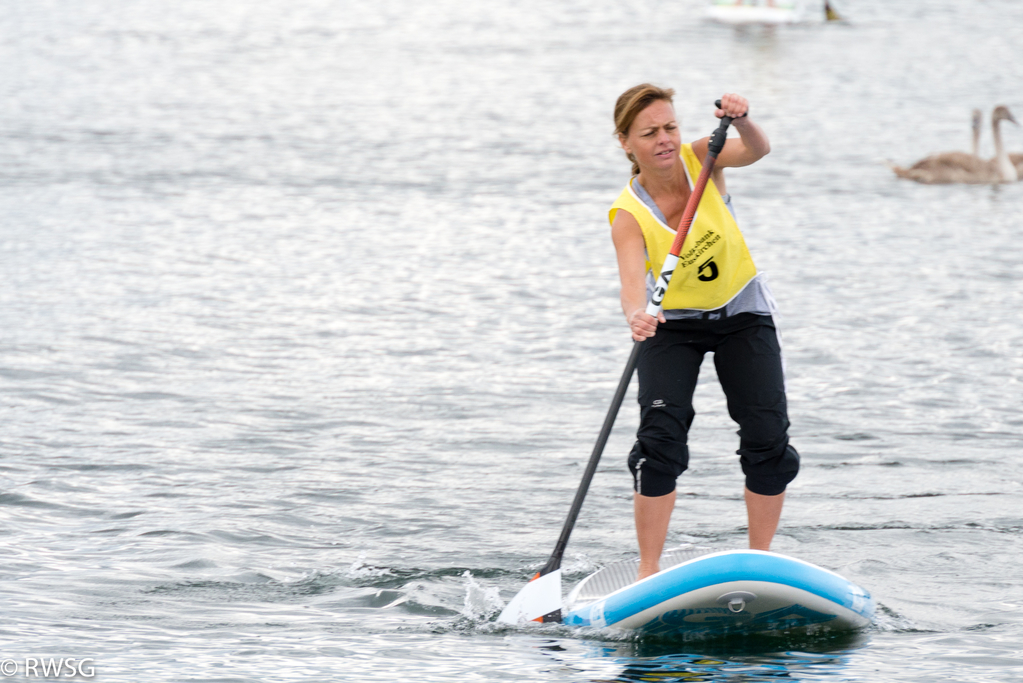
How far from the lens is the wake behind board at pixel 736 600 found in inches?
181

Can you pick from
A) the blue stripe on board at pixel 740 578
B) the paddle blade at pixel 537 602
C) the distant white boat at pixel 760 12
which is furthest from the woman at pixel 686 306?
the distant white boat at pixel 760 12

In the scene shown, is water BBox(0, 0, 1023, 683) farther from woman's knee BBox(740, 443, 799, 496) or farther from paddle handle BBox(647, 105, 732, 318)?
paddle handle BBox(647, 105, 732, 318)

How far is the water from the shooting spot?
16.2 ft

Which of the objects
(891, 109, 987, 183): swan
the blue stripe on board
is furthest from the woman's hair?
(891, 109, 987, 183): swan

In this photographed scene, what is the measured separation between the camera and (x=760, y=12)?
113ft

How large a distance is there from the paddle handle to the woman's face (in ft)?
0.39

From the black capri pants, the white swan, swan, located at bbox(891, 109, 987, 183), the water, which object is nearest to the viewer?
the black capri pants

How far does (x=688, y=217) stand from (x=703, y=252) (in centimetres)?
16

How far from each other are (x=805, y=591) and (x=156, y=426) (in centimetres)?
410

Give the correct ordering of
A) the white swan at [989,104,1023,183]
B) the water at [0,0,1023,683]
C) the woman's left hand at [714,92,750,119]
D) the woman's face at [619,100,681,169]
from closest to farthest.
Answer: the woman's left hand at [714,92,750,119], the woman's face at [619,100,681,169], the water at [0,0,1023,683], the white swan at [989,104,1023,183]

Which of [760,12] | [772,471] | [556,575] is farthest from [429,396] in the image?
[760,12]

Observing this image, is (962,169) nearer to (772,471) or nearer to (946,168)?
(946,168)

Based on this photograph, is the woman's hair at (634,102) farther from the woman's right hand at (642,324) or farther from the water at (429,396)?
the water at (429,396)

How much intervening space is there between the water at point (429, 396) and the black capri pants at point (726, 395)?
590 millimetres
